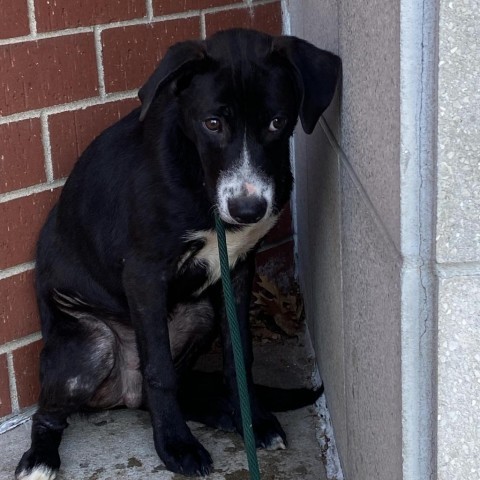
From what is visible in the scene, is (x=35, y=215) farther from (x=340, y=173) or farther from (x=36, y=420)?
(x=340, y=173)

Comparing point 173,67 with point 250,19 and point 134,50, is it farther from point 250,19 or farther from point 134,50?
point 250,19

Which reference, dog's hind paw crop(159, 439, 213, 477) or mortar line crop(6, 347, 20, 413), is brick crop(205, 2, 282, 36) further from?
dog's hind paw crop(159, 439, 213, 477)

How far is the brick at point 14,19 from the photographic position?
2963 millimetres

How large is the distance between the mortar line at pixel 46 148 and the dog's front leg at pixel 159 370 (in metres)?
0.54

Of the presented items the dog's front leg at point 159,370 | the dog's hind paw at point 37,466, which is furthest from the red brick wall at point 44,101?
the dog's front leg at point 159,370

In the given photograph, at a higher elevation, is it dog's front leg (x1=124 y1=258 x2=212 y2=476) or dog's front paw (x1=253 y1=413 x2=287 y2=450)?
dog's front leg (x1=124 y1=258 x2=212 y2=476)

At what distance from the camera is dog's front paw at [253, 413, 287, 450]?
3.05 m

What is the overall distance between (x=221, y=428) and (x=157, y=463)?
0.29m

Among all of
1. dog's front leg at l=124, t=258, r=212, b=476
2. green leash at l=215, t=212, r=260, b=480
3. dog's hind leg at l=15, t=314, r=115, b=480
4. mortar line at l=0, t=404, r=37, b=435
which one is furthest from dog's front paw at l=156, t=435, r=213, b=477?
mortar line at l=0, t=404, r=37, b=435

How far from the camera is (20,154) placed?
3.11m

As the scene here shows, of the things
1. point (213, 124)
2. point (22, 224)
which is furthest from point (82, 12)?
point (213, 124)

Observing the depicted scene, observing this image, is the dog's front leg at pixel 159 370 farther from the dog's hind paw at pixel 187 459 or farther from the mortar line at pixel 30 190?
the mortar line at pixel 30 190

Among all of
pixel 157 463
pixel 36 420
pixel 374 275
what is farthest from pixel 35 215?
pixel 374 275

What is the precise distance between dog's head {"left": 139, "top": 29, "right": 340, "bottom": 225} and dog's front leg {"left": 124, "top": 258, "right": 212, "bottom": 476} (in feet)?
1.42
